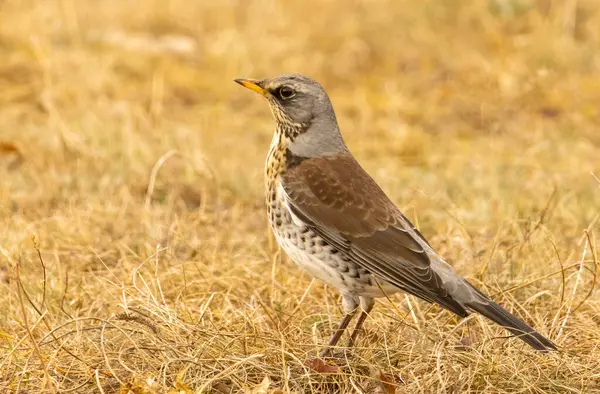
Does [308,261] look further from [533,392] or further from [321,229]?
[533,392]

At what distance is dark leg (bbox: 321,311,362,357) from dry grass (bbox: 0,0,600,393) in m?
0.05

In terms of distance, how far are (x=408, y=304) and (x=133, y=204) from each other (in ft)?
7.94

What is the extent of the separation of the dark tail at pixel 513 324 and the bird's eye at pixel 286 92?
1.26m

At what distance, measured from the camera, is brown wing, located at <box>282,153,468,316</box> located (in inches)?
167

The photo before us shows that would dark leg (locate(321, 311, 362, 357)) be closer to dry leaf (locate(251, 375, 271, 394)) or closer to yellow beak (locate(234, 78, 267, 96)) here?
dry leaf (locate(251, 375, 271, 394))

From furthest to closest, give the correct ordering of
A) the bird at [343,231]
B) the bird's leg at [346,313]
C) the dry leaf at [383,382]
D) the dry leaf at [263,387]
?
the bird's leg at [346,313] → the bird at [343,231] → the dry leaf at [383,382] → the dry leaf at [263,387]

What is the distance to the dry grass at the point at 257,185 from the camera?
4.06 m

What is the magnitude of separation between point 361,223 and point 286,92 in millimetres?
744

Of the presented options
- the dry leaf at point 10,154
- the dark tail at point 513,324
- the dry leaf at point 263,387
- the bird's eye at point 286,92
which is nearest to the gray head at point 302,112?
the bird's eye at point 286,92

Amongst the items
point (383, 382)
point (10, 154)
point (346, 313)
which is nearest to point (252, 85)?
point (346, 313)

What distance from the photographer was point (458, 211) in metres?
5.94

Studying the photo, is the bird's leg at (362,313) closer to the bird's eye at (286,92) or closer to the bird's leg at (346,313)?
the bird's leg at (346,313)

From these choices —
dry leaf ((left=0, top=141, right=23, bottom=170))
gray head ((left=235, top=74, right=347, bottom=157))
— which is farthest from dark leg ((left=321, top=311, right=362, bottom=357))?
dry leaf ((left=0, top=141, right=23, bottom=170))

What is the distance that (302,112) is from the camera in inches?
188
